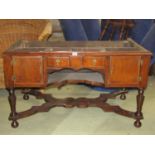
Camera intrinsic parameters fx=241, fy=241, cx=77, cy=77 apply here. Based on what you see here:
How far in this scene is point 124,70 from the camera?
1906mm


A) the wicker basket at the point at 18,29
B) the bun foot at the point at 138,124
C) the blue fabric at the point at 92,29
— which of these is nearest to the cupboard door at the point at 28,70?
the bun foot at the point at 138,124

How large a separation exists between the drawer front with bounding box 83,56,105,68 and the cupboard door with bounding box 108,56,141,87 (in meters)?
0.07

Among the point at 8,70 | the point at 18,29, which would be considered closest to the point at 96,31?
the point at 18,29

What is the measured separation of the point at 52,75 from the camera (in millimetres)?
2264

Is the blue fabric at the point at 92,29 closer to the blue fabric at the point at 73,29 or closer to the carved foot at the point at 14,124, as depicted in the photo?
the blue fabric at the point at 73,29

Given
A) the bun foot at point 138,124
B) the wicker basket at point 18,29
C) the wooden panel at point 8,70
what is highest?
the wicker basket at point 18,29

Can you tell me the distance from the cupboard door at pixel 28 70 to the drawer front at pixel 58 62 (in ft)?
0.23

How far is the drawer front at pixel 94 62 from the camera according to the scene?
6.21ft

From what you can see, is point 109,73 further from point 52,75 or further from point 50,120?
point 50,120

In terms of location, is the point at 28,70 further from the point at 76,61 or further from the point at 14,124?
the point at 14,124

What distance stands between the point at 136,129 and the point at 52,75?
0.90 meters

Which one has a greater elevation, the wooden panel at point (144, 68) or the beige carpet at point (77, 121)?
the wooden panel at point (144, 68)

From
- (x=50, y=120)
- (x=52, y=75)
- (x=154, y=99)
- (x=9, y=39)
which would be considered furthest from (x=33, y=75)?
(x=154, y=99)
